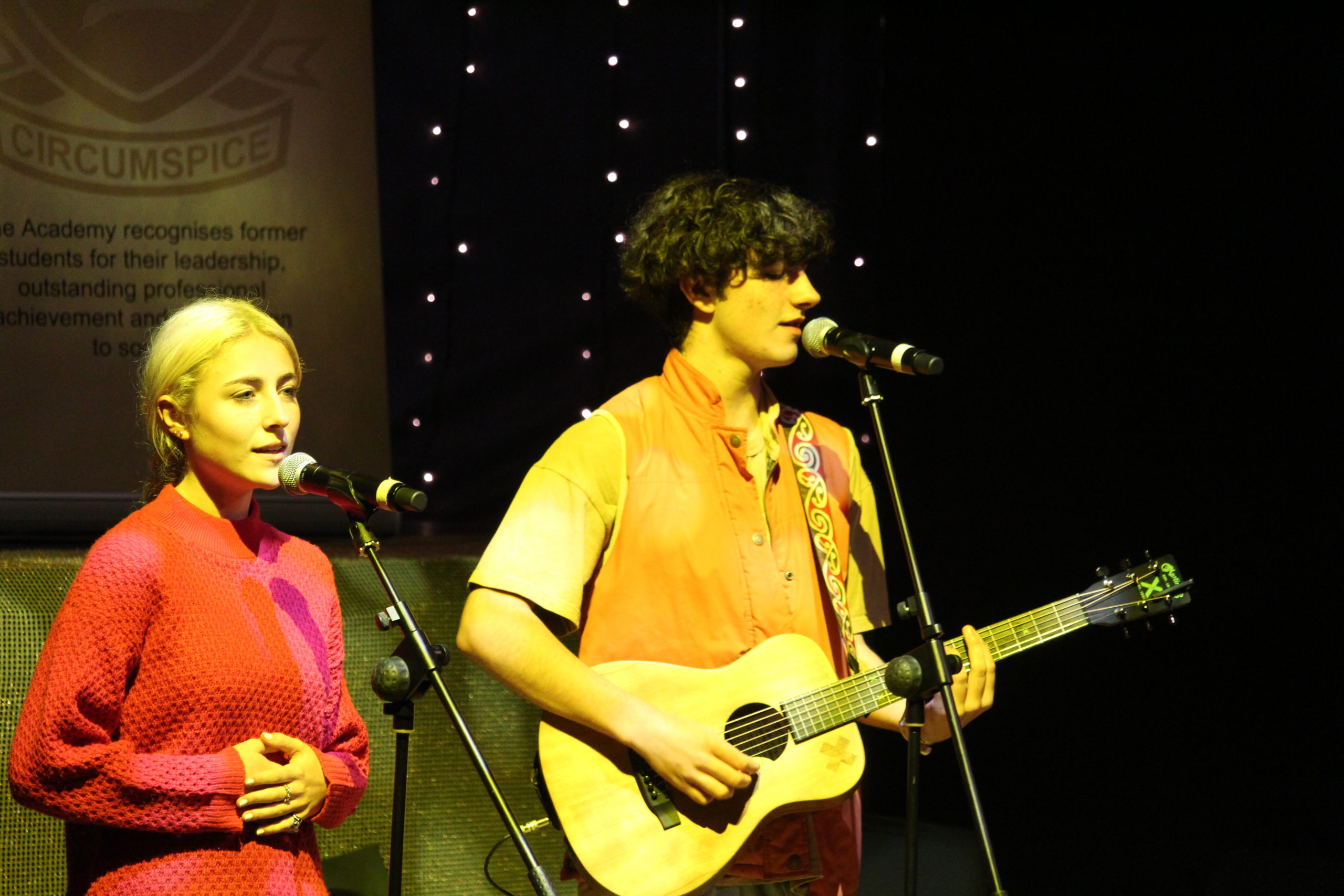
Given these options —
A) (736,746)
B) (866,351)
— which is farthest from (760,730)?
(866,351)

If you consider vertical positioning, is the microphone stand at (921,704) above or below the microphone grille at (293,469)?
below

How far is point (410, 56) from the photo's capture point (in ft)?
14.8

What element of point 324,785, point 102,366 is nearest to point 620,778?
point 324,785

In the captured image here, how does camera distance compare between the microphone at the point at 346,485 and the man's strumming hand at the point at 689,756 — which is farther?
the man's strumming hand at the point at 689,756

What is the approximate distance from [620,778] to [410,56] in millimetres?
2841

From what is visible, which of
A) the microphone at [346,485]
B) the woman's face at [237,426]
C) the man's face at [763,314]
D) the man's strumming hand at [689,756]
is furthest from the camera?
the man's face at [763,314]

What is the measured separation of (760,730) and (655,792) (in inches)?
9.7

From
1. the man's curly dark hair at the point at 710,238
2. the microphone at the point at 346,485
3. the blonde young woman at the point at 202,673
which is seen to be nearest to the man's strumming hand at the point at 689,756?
the blonde young woman at the point at 202,673

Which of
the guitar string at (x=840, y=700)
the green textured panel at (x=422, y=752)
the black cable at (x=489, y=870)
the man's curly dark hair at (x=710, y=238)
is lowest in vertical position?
the black cable at (x=489, y=870)

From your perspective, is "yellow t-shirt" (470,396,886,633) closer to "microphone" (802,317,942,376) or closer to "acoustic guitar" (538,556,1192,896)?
"acoustic guitar" (538,556,1192,896)

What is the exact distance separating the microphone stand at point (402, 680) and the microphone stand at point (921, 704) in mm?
644

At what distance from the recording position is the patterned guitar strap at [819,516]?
2.83m

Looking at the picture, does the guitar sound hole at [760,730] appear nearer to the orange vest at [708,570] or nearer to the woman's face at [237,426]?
the orange vest at [708,570]

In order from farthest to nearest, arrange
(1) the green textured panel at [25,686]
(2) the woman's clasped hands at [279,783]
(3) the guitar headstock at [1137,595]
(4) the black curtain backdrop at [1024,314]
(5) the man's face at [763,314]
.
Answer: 1. (4) the black curtain backdrop at [1024,314]
2. (1) the green textured panel at [25,686]
3. (5) the man's face at [763,314]
4. (3) the guitar headstock at [1137,595]
5. (2) the woman's clasped hands at [279,783]
